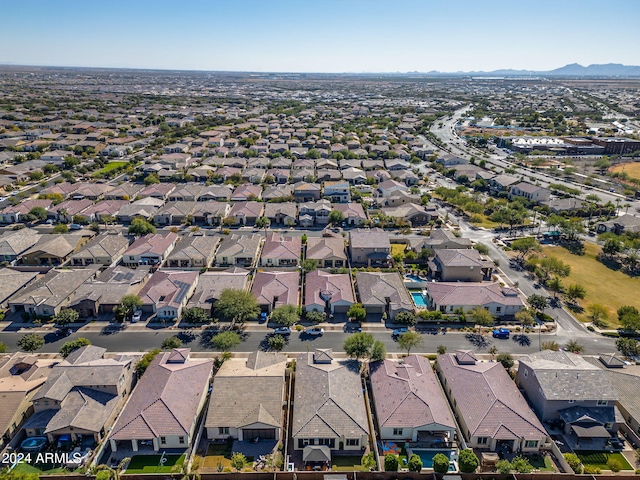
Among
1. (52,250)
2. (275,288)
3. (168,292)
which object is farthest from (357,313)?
(52,250)

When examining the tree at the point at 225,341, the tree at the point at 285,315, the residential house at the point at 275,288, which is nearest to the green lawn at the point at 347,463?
the tree at the point at 225,341

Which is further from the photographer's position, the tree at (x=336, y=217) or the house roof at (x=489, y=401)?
the tree at (x=336, y=217)

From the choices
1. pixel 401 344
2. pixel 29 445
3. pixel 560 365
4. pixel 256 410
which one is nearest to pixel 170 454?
pixel 256 410

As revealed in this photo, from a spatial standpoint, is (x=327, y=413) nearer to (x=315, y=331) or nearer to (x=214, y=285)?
(x=315, y=331)

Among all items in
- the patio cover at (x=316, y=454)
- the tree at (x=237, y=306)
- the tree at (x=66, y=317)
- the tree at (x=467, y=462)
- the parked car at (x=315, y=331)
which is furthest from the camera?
the parked car at (x=315, y=331)

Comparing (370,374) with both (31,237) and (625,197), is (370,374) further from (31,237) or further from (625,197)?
(625,197)

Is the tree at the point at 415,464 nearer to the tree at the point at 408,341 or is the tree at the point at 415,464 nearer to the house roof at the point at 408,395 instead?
the house roof at the point at 408,395

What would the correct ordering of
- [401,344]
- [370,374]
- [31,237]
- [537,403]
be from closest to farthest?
[537,403]
[370,374]
[401,344]
[31,237]
